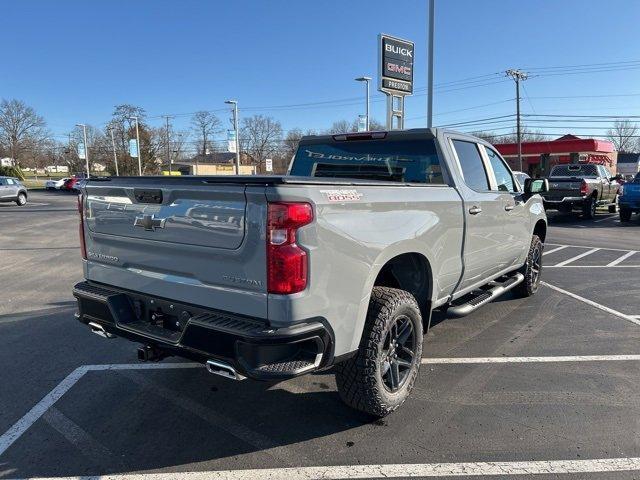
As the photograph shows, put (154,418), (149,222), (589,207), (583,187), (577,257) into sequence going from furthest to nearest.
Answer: (589,207) < (583,187) < (577,257) < (154,418) < (149,222)

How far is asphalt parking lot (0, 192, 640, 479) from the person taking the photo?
2.95 metres

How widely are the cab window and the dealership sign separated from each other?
31.3 feet

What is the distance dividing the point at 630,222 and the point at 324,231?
1897cm

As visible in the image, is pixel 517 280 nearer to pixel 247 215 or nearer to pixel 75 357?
pixel 247 215

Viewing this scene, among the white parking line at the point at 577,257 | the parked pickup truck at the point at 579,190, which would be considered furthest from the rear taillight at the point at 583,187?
the white parking line at the point at 577,257

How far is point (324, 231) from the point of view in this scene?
2707mm

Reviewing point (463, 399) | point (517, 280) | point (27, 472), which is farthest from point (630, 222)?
point (27, 472)

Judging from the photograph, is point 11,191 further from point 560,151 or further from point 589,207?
point 560,151

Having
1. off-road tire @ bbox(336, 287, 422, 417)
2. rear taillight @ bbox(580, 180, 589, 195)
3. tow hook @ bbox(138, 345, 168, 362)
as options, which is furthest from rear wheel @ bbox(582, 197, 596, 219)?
tow hook @ bbox(138, 345, 168, 362)

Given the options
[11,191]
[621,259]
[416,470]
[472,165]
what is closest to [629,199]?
[621,259]

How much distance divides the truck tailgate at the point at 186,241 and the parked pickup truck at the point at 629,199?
18.3 m

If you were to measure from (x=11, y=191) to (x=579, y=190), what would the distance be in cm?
3035

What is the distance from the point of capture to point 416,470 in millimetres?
2875

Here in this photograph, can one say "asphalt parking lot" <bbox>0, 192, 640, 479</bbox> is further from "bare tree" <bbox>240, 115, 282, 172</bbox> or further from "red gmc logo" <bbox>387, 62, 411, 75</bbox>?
"bare tree" <bbox>240, 115, 282, 172</bbox>
